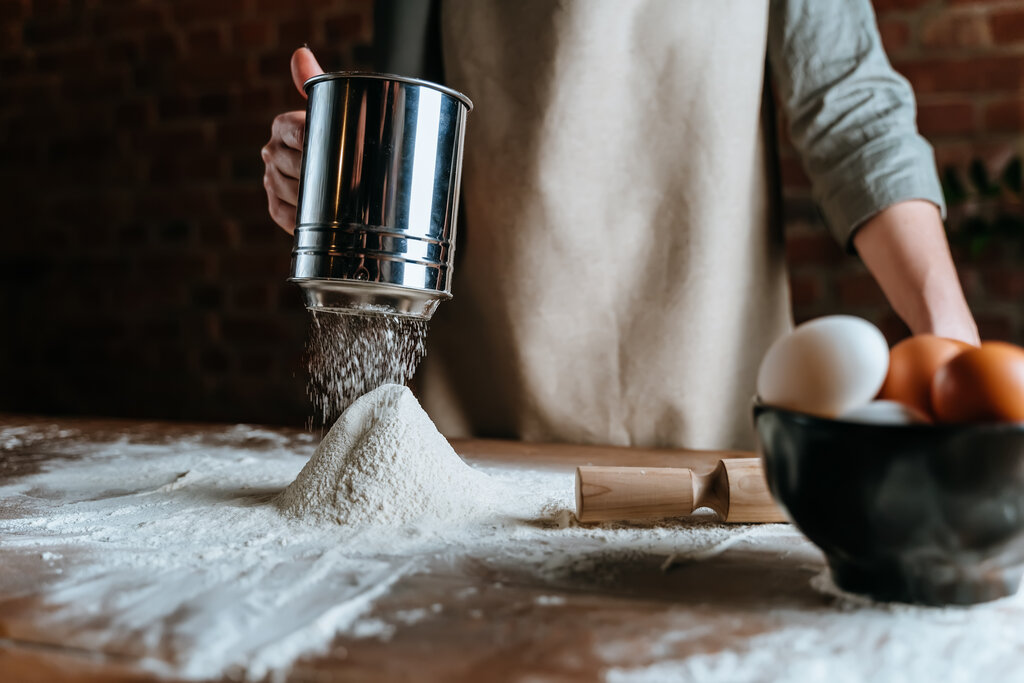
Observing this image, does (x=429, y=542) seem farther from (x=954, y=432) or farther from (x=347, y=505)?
(x=954, y=432)

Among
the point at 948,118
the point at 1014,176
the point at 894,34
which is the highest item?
the point at 894,34

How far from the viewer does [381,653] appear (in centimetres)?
36

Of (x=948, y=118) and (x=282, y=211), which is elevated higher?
(x=948, y=118)

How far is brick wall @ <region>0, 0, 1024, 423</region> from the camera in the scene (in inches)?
77.3

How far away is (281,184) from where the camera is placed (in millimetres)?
893

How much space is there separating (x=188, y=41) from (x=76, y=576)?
1879 mm

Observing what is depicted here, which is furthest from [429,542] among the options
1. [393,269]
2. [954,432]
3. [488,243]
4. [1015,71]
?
[1015,71]

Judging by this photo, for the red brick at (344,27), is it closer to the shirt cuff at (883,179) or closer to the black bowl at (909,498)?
the shirt cuff at (883,179)

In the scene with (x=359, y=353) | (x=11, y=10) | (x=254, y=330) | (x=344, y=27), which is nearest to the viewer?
(x=359, y=353)

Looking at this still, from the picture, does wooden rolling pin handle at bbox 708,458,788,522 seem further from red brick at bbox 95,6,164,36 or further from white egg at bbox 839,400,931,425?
red brick at bbox 95,6,164,36

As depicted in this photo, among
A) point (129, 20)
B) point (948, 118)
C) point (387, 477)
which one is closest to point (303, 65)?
point (387, 477)

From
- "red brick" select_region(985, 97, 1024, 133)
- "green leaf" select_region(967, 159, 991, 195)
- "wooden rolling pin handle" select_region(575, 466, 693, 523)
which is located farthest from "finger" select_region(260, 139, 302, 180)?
"red brick" select_region(985, 97, 1024, 133)

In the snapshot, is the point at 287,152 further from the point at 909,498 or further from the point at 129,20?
the point at 129,20

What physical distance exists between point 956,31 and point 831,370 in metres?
1.39
